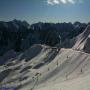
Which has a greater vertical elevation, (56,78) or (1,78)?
(56,78)

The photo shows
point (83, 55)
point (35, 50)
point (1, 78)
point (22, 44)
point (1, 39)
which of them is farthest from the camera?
point (1, 39)

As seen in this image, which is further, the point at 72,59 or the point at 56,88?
the point at 72,59

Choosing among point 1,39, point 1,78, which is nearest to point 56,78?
point 1,78

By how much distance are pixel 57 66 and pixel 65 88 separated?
53.4ft

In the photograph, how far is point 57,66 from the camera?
1885 inches

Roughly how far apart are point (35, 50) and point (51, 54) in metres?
15.2

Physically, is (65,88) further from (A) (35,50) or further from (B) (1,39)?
(B) (1,39)

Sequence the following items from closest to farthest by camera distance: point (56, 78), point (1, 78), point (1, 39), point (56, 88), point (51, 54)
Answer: point (56, 88)
point (56, 78)
point (1, 78)
point (51, 54)
point (1, 39)

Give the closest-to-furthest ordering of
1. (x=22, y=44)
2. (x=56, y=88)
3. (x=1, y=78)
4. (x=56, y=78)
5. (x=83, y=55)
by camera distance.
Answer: (x=56, y=88) → (x=56, y=78) → (x=83, y=55) → (x=1, y=78) → (x=22, y=44)

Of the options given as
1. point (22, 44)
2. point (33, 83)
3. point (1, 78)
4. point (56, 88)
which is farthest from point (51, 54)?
point (22, 44)

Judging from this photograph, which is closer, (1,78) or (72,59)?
(72,59)

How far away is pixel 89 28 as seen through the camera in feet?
255

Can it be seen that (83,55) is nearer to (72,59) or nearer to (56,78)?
(72,59)

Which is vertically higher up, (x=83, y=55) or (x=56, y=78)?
(x=83, y=55)
